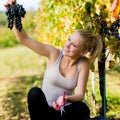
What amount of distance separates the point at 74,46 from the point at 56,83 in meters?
0.32

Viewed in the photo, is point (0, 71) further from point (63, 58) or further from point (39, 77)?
point (63, 58)

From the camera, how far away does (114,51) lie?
448 centimetres

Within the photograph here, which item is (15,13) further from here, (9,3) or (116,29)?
(116,29)

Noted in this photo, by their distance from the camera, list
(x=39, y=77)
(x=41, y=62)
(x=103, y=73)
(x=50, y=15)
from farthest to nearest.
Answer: (x=41, y=62) < (x=39, y=77) < (x=50, y=15) < (x=103, y=73)

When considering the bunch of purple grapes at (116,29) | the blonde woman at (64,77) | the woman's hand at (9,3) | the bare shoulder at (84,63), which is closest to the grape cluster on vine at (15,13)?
the woman's hand at (9,3)

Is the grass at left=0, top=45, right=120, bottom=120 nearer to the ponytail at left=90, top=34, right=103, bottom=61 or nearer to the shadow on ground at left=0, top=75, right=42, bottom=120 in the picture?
the shadow on ground at left=0, top=75, right=42, bottom=120

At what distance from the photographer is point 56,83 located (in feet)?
12.1

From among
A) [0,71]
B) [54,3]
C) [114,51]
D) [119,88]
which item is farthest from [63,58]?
[0,71]

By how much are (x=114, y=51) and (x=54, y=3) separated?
4.23ft

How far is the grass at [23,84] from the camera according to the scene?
6.02m

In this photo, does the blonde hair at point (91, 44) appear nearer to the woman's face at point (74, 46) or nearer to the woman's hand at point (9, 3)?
the woman's face at point (74, 46)

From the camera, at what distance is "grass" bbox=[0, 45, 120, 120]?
19.8ft

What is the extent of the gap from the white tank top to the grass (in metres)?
1.40

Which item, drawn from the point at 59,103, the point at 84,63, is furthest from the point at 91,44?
the point at 59,103
